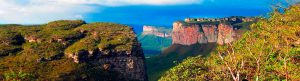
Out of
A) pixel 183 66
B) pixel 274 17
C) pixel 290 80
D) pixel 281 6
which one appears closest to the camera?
pixel 290 80

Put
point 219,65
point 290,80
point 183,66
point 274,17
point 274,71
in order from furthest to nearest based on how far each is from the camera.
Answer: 1. point 274,17
2. point 183,66
3. point 219,65
4. point 274,71
5. point 290,80

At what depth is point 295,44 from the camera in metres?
95.1

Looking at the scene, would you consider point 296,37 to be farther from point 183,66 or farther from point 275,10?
point 183,66

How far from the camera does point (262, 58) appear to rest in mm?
81188

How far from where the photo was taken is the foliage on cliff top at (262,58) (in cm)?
7669

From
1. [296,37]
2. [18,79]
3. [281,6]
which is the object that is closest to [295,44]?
[296,37]

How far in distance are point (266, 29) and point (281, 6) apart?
21.9 feet

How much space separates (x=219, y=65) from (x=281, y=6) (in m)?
22.3

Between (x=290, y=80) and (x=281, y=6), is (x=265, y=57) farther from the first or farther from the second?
(x=281, y=6)

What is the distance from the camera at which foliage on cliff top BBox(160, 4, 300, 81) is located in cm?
7669

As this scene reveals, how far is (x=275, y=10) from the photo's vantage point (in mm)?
105938

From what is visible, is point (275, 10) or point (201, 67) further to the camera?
point (275, 10)

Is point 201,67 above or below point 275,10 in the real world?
below

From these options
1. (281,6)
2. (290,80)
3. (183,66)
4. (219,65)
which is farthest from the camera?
(281,6)
